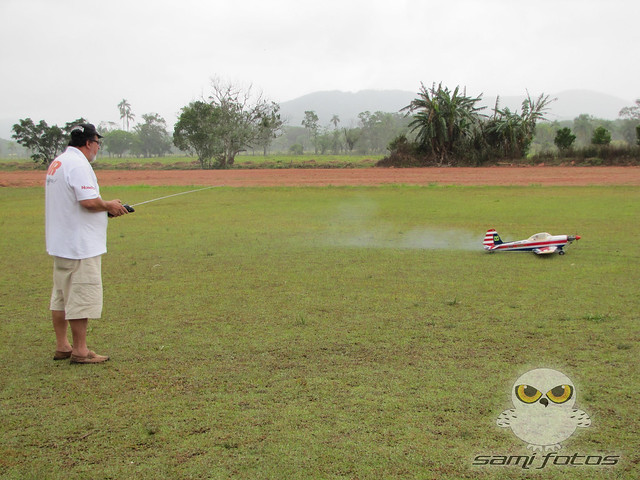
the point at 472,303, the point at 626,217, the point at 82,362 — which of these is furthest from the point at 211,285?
the point at 626,217

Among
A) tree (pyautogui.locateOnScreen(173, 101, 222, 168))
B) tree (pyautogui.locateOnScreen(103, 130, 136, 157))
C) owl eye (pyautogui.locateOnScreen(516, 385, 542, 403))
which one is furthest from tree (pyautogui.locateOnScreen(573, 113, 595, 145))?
owl eye (pyautogui.locateOnScreen(516, 385, 542, 403))

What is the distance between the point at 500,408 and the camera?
3.57 meters

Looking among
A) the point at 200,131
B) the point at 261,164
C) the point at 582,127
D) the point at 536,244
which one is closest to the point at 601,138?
the point at 261,164

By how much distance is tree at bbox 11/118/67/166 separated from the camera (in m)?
55.2

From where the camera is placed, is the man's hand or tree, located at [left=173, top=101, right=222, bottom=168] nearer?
the man's hand

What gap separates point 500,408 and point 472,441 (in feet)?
1.72

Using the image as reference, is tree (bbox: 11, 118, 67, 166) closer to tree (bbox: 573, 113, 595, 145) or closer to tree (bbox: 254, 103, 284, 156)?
tree (bbox: 254, 103, 284, 156)

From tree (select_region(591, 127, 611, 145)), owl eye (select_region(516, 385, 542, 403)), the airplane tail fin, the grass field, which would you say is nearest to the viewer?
the grass field

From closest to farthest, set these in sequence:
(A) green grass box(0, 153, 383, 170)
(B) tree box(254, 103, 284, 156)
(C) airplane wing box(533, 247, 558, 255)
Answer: (C) airplane wing box(533, 247, 558, 255) < (A) green grass box(0, 153, 383, 170) < (B) tree box(254, 103, 284, 156)

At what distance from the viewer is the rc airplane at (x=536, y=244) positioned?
909 cm

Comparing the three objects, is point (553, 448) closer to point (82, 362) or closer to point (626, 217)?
point (82, 362)

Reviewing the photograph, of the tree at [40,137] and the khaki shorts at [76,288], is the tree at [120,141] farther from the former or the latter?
the khaki shorts at [76,288]

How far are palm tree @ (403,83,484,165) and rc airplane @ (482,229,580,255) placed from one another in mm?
32794

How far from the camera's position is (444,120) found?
41062 mm
